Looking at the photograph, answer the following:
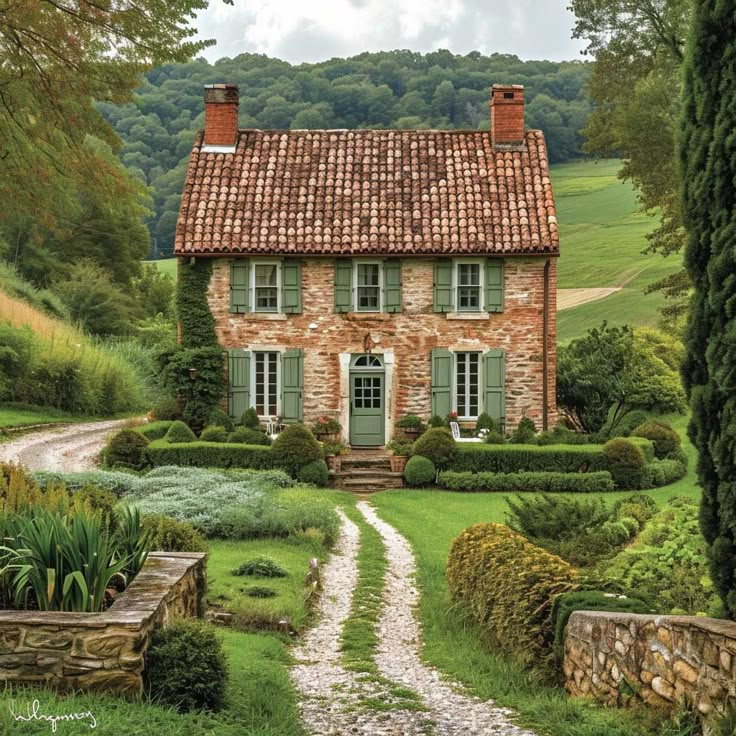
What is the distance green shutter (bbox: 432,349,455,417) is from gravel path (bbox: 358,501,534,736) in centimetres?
1109

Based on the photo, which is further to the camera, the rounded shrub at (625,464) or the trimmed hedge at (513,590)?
the rounded shrub at (625,464)

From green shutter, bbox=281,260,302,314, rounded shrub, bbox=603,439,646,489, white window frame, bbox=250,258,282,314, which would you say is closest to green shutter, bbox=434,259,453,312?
green shutter, bbox=281,260,302,314

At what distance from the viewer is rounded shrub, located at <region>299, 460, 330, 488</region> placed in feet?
76.6

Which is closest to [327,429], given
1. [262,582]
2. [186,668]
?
[262,582]

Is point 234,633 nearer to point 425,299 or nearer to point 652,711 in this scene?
point 652,711

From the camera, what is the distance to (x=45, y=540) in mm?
7641

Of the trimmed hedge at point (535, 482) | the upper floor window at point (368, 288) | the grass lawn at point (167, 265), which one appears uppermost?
the grass lawn at point (167, 265)

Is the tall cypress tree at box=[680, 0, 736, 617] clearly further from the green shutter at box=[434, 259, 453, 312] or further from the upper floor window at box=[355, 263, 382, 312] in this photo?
the upper floor window at box=[355, 263, 382, 312]

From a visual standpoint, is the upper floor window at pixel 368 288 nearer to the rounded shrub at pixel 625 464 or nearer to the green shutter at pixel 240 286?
the green shutter at pixel 240 286

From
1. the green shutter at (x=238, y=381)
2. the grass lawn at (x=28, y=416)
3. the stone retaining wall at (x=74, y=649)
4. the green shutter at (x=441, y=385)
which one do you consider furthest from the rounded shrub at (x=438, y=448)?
the stone retaining wall at (x=74, y=649)

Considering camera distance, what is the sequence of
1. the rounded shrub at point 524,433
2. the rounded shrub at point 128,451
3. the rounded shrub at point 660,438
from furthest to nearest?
the rounded shrub at point 660,438 < the rounded shrub at point 524,433 < the rounded shrub at point 128,451

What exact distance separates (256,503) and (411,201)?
12.7 m

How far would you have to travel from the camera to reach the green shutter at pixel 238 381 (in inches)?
1057

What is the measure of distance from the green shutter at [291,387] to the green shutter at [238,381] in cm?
101
